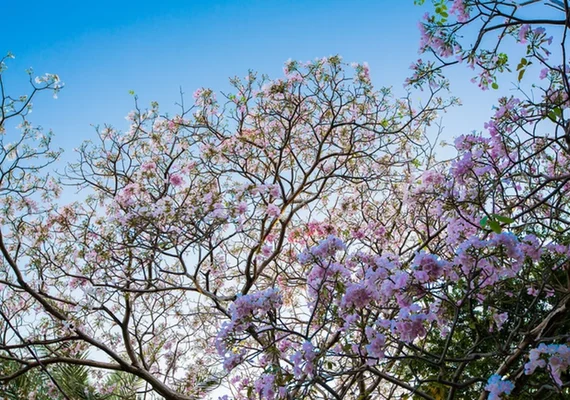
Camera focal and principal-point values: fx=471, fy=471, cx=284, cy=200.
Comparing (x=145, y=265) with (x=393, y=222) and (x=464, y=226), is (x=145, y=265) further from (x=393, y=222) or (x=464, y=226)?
(x=464, y=226)

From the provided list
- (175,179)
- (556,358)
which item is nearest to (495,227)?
(556,358)

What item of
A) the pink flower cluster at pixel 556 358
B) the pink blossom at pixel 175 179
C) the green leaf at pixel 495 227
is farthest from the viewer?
the pink blossom at pixel 175 179

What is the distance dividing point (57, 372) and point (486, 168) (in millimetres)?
5118

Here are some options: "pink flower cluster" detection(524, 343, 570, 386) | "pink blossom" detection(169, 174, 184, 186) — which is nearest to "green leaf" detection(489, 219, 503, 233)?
"pink flower cluster" detection(524, 343, 570, 386)

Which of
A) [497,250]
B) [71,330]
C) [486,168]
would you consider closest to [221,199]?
[71,330]

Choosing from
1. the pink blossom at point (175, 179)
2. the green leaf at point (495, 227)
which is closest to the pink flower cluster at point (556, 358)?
the green leaf at point (495, 227)

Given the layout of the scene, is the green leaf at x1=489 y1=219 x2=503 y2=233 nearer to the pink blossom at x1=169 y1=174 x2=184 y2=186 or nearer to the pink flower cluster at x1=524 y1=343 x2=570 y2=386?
the pink flower cluster at x1=524 y1=343 x2=570 y2=386

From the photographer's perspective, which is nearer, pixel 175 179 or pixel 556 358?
pixel 556 358

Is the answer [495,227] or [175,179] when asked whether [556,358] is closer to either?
[495,227]

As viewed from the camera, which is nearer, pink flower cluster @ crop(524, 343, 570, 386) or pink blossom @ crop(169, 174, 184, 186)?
pink flower cluster @ crop(524, 343, 570, 386)

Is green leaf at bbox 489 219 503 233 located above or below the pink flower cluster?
above

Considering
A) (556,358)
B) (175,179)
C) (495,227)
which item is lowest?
(556,358)

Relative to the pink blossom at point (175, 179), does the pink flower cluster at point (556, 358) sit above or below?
below

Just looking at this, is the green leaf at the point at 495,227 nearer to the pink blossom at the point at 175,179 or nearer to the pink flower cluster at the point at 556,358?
the pink flower cluster at the point at 556,358
